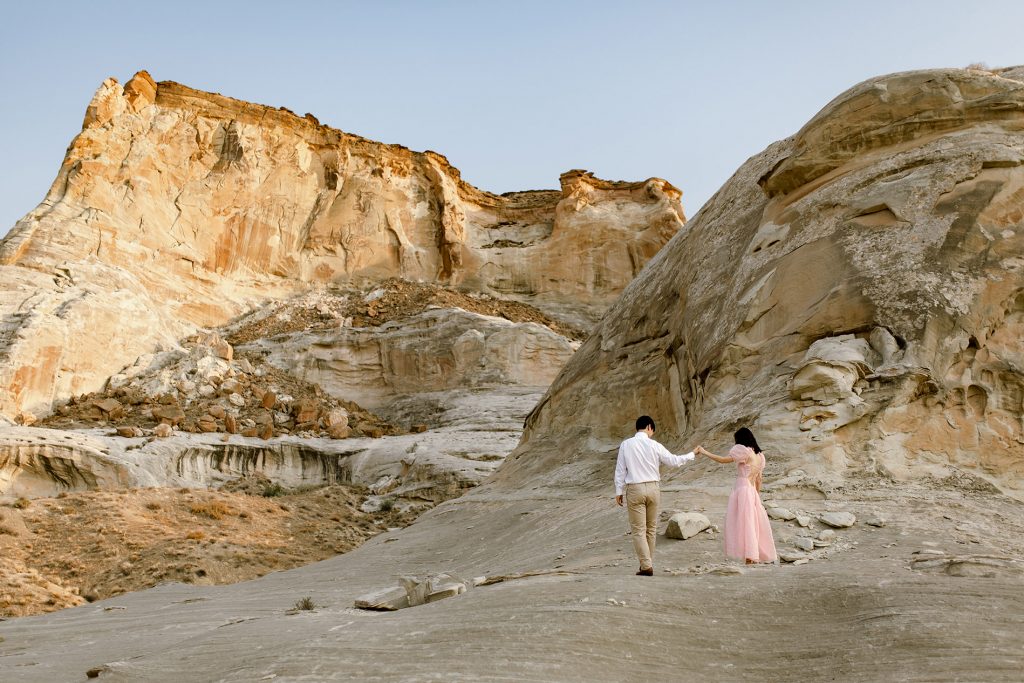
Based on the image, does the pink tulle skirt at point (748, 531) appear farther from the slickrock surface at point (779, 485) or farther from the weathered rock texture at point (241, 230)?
the weathered rock texture at point (241, 230)

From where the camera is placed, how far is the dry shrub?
1989cm

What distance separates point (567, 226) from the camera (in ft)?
175

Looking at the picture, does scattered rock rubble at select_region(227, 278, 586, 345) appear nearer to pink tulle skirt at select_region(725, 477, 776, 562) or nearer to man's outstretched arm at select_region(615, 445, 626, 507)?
man's outstretched arm at select_region(615, 445, 626, 507)

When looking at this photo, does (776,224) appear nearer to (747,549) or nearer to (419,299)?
(747,549)

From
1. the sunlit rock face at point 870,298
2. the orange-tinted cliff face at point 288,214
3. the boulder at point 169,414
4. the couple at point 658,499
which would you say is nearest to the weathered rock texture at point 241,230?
the orange-tinted cliff face at point 288,214

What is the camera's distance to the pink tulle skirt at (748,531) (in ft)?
→ 21.7

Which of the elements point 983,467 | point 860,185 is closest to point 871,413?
point 983,467

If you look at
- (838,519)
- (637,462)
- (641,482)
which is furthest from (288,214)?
(838,519)

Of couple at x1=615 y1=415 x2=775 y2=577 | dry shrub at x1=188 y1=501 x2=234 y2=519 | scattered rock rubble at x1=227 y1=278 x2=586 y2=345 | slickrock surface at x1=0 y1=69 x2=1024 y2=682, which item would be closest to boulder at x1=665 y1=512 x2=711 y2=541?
slickrock surface at x1=0 y1=69 x2=1024 y2=682

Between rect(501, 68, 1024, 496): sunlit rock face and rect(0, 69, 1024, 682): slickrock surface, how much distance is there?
0.03 m

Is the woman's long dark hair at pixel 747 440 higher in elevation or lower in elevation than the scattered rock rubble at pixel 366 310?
lower

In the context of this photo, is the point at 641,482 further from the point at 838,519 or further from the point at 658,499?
the point at 838,519

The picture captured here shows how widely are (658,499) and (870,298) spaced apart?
484 cm

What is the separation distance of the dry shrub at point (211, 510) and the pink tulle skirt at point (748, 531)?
1555cm
